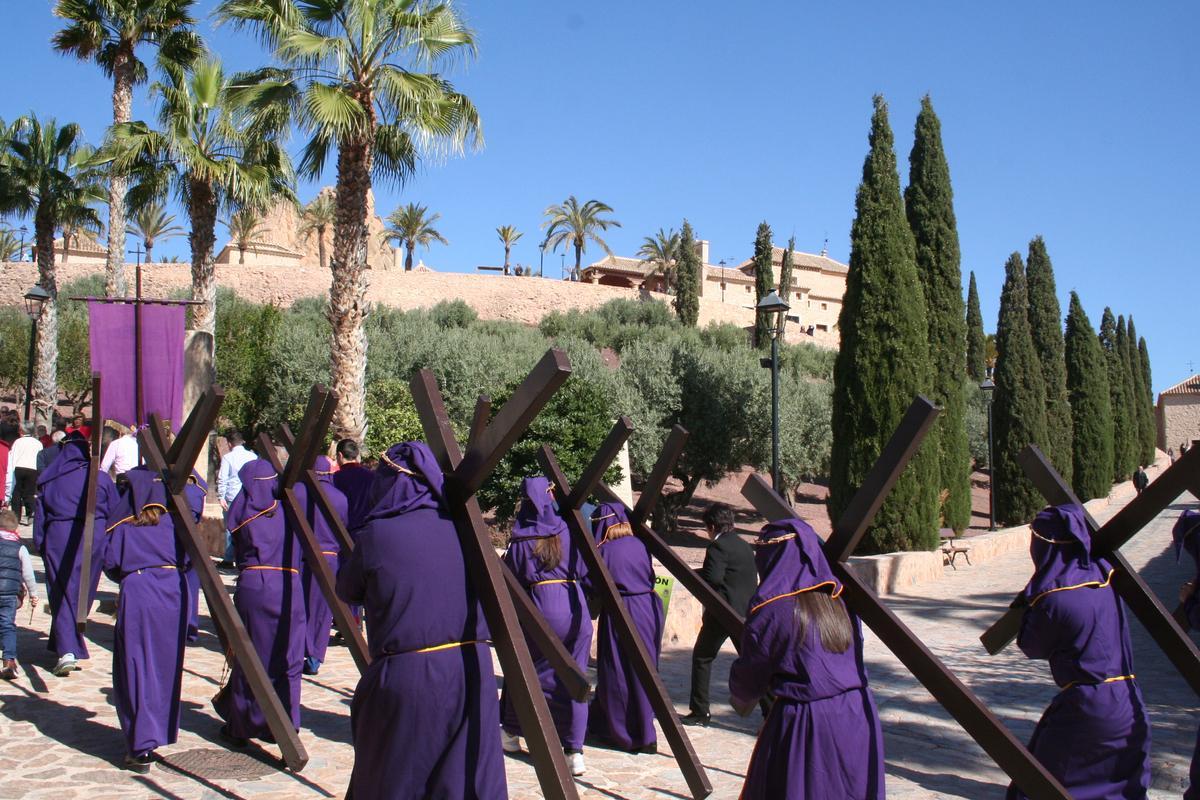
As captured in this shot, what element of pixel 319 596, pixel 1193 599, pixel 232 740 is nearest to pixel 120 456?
pixel 319 596

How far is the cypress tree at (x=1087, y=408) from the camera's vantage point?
111ft

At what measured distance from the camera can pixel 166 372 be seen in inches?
504

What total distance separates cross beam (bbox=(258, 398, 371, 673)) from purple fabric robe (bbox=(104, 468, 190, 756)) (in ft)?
2.35

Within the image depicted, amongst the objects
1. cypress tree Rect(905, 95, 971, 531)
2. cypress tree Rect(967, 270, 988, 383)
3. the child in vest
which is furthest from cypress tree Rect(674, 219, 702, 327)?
the child in vest

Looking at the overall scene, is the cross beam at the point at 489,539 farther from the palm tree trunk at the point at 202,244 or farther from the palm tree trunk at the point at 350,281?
the palm tree trunk at the point at 202,244

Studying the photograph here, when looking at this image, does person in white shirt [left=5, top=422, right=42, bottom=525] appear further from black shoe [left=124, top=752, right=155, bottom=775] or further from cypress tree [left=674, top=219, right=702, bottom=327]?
cypress tree [left=674, top=219, right=702, bottom=327]

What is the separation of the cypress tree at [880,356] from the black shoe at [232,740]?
13239mm

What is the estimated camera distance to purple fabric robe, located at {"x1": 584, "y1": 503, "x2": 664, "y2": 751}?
6.45 metres

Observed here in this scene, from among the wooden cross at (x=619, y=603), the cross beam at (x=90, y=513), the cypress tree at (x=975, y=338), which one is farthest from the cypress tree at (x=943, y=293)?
the cypress tree at (x=975, y=338)

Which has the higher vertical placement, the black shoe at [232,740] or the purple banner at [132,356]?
the purple banner at [132,356]

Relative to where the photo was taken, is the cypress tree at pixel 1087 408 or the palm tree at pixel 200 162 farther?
the cypress tree at pixel 1087 408

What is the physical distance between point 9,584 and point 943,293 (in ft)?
64.4

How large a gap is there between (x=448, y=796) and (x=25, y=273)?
49.7 m

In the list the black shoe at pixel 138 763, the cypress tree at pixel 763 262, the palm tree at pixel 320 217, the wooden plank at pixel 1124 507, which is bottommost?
the black shoe at pixel 138 763
